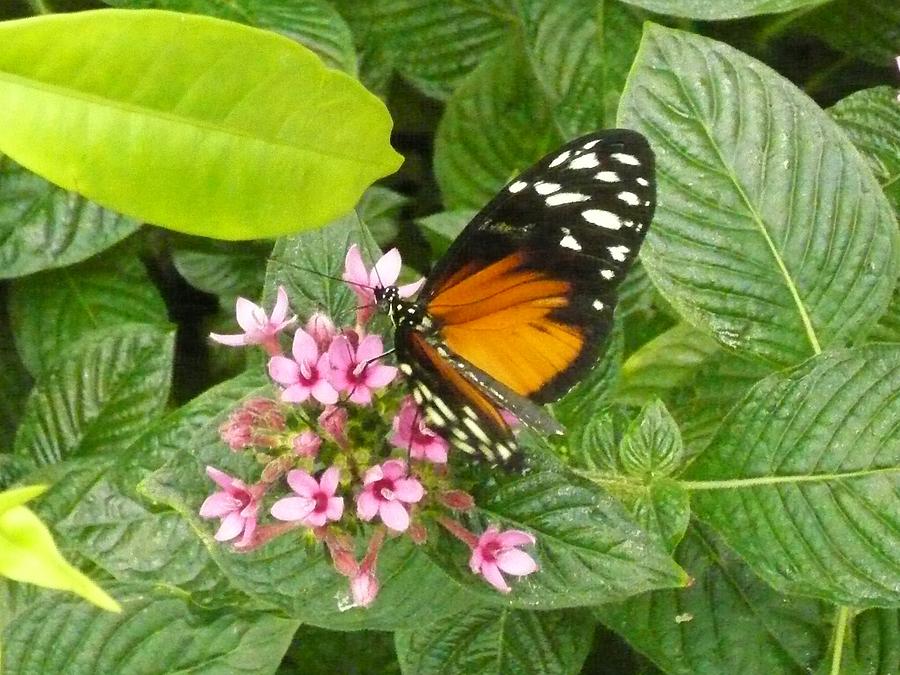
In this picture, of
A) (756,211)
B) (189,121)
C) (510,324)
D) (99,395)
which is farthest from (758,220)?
(99,395)

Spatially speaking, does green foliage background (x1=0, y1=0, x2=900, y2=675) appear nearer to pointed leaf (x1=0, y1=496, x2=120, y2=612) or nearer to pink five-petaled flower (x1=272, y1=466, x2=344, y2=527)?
pink five-petaled flower (x1=272, y1=466, x2=344, y2=527)

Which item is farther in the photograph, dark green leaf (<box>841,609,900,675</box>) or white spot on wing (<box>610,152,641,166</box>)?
dark green leaf (<box>841,609,900,675</box>)

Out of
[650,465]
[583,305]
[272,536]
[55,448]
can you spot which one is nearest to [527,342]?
[583,305]

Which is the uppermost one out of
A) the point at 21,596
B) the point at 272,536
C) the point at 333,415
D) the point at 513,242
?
the point at 513,242

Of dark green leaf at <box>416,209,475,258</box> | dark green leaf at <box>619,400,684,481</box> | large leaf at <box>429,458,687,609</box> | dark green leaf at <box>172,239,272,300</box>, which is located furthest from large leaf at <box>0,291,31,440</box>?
dark green leaf at <box>619,400,684,481</box>

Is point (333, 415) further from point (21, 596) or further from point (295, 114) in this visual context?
point (21, 596)

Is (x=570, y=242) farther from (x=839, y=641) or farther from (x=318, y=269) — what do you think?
(x=839, y=641)

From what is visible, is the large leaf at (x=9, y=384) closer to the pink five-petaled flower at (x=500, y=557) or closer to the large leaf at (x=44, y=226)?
the large leaf at (x=44, y=226)
